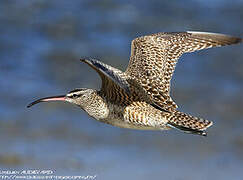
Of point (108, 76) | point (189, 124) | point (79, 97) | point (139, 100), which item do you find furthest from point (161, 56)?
point (108, 76)

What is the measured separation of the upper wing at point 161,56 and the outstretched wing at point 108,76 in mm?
469

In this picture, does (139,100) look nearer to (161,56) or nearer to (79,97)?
(79,97)

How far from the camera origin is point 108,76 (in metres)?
6.51

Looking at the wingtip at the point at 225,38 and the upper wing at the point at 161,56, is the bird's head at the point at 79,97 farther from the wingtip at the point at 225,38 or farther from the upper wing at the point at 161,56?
the wingtip at the point at 225,38

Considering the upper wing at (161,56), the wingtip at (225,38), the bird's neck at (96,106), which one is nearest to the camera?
the bird's neck at (96,106)

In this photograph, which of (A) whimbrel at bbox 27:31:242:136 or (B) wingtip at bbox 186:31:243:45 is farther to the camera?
(B) wingtip at bbox 186:31:243:45

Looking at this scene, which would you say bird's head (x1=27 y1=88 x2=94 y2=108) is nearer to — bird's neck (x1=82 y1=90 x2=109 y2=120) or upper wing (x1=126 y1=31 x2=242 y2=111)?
bird's neck (x1=82 y1=90 x2=109 y2=120)

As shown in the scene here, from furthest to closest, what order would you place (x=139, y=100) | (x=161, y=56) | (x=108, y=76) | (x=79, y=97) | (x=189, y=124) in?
1. (x=161, y=56)
2. (x=79, y=97)
3. (x=139, y=100)
4. (x=189, y=124)
5. (x=108, y=76)

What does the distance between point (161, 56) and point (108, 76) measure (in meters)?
2.06

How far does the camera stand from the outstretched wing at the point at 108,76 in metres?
6.51

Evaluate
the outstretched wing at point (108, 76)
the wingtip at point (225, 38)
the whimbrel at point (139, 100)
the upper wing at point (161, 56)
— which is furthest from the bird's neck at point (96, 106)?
the wingtip at point (225, 38)

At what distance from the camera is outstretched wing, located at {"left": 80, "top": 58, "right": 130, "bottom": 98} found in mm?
6508

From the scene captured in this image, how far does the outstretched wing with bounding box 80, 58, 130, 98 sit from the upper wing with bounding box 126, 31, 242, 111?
469 mm

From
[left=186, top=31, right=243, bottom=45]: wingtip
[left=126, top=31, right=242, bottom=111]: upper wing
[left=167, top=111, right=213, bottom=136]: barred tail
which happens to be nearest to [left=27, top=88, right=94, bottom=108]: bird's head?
[left=126, top=31, right=242, bottom=111]: upper wing
